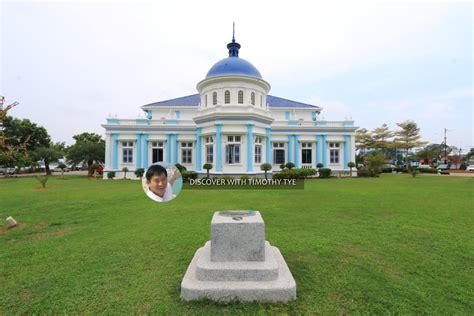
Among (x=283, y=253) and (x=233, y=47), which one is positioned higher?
(x=233, y=47)

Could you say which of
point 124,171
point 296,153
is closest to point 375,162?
point 296,153

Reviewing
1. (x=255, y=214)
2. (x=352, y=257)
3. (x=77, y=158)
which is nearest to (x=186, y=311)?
(x=255, y=214)

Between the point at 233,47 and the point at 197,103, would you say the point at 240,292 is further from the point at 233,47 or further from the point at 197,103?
the point at 197,103

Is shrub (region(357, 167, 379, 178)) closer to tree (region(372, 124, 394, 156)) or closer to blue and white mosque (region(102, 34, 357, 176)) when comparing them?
blue and white mosque (region(102, 34, 357, 176))

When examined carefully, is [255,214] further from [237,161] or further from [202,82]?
[202,82]

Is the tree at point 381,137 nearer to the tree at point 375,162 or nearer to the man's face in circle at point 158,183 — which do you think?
the tree at point 375,162

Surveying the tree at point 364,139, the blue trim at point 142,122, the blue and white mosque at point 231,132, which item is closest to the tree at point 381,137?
the tree at point 364,139

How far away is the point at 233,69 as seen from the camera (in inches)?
751

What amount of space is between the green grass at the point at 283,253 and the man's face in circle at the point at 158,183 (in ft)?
3.99

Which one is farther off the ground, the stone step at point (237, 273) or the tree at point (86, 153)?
the tree at point (86, 153)

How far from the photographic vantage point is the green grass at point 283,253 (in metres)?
2.74

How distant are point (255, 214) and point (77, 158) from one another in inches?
1104
